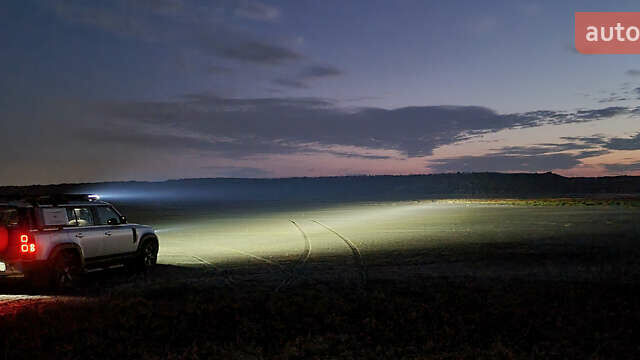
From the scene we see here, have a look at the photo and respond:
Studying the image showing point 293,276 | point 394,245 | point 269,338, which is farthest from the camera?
point 394,245

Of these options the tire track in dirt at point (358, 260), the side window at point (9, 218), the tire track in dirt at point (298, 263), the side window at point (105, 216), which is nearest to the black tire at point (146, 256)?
the side window at point (105, 216)

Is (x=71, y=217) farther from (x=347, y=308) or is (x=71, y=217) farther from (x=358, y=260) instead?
(x=358, y=260)

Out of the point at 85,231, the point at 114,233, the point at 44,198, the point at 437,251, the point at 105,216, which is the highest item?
the point at 44,198

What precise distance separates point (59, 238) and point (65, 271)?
0.69 meters

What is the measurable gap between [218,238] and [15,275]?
540 inches

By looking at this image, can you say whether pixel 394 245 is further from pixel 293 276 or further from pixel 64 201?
pixel 64 201

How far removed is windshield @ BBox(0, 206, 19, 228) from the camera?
11.4m

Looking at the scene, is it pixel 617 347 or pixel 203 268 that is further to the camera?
pixel 203 268

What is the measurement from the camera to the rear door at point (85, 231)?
1211 centimetres

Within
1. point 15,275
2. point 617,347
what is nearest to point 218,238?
point 15,275

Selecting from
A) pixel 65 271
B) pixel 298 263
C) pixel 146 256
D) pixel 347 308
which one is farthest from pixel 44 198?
pixel 298 263

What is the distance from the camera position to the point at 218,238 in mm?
24766

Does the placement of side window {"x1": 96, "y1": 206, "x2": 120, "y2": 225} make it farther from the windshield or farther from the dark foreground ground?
the windshield

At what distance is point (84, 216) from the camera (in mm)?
12773
